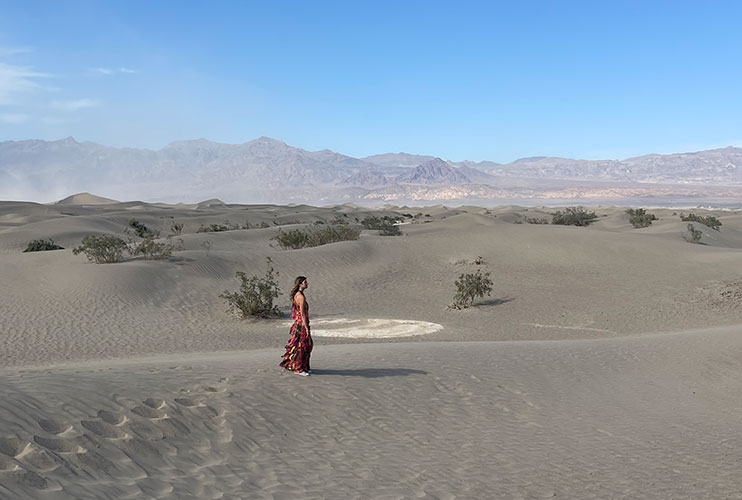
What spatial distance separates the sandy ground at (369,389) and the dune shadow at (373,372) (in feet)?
0.23

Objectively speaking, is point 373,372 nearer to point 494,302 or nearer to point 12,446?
point 12,446

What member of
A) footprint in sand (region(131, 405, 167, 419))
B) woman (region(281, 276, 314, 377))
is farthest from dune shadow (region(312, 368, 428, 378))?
footprint in sand (region(131, 405, 167, 419))

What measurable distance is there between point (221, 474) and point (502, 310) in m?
14.5

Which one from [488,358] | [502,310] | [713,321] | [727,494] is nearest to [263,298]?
[502,310]

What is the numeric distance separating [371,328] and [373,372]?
636 centimetres

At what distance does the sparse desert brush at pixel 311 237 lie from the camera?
29938mm

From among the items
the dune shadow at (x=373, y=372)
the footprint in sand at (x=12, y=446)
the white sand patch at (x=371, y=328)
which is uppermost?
the footprint in sand at (x=12, y=446)

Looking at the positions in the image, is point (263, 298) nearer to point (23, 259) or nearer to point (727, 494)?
point (23, 259)

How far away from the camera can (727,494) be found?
249 inches

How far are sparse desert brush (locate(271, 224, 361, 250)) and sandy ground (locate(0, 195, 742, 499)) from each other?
6463mm

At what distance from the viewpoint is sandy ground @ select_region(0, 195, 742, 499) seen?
20.1ft

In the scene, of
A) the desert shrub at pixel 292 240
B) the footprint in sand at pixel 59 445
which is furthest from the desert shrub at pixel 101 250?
the footprint in sand at pixel 59 445

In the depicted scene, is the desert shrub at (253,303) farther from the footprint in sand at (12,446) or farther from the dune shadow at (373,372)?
the footprint in sand at (12,446)

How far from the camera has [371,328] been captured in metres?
16.5
